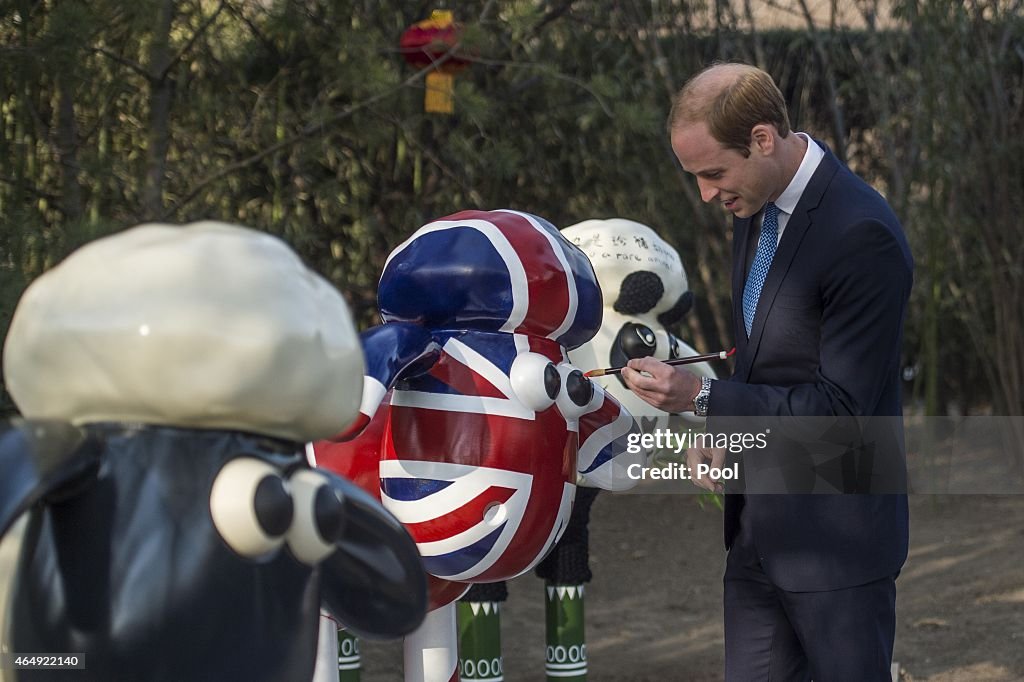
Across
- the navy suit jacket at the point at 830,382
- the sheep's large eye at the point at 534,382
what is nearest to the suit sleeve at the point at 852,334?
the navy suit jacket at the point at 830,382

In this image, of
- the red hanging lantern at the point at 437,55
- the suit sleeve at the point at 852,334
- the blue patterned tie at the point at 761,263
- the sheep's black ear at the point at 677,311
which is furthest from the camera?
the red hanging lantern at the point at 437,55

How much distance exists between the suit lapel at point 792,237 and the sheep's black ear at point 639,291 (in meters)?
1.29

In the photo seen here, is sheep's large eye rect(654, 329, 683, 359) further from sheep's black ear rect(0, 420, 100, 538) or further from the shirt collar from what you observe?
sheep's black ear rect(0, 420, 100, 538)

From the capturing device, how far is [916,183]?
733 cm

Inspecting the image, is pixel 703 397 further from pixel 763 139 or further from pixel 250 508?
pixel 250 508

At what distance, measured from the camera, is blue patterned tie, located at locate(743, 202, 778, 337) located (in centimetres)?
239

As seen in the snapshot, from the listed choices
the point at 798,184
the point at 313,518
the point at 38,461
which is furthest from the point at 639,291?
the point at 38,461

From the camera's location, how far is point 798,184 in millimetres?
2316

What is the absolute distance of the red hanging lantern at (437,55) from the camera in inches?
171

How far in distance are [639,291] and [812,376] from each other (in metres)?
1.37

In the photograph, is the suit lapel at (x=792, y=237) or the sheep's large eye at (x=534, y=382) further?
the sheep's large eye at (x=534, y=382)

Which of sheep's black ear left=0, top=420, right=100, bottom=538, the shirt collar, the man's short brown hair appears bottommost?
sheep's black ear left=0, top=420, right=100, bottom=538
